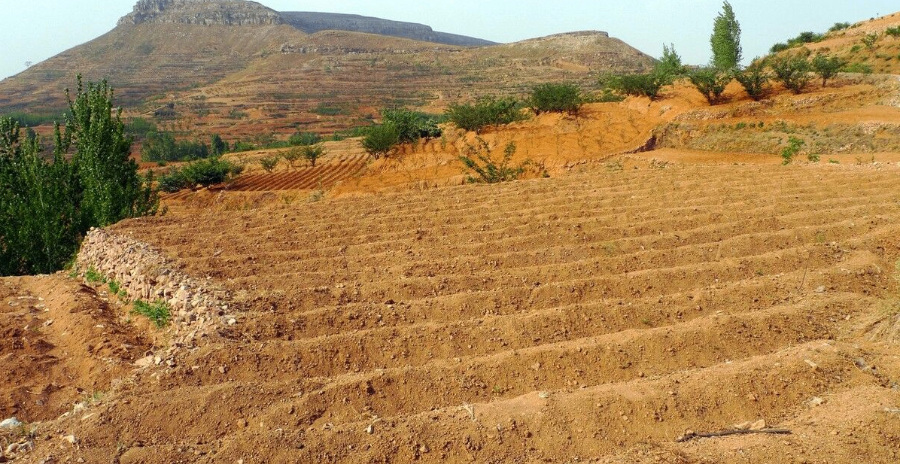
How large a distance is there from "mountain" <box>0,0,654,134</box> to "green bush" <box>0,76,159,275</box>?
45735 millimetres

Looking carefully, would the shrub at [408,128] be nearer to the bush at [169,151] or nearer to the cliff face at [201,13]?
the bush at [169,151]

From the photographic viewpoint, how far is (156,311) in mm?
5906

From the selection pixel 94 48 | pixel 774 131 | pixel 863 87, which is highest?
pixel 94 48

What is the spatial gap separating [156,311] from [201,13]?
14239 cm

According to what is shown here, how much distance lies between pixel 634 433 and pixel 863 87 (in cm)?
1870

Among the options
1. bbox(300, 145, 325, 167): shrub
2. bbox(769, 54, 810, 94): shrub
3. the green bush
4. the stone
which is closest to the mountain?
bbox(300, 145, 325, 167): shrub

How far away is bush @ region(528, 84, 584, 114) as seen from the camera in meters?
21.9

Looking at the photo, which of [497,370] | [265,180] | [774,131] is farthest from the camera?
[265,180]

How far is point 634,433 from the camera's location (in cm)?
359

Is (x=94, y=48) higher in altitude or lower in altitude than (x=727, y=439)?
higher

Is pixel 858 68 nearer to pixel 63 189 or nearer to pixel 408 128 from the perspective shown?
pixel 408 128

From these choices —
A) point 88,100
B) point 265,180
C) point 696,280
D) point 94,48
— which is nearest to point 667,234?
point 696,280

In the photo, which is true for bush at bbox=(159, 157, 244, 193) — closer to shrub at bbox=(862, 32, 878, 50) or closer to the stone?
the stone

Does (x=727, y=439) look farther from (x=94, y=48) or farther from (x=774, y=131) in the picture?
(x=94, y=48)
